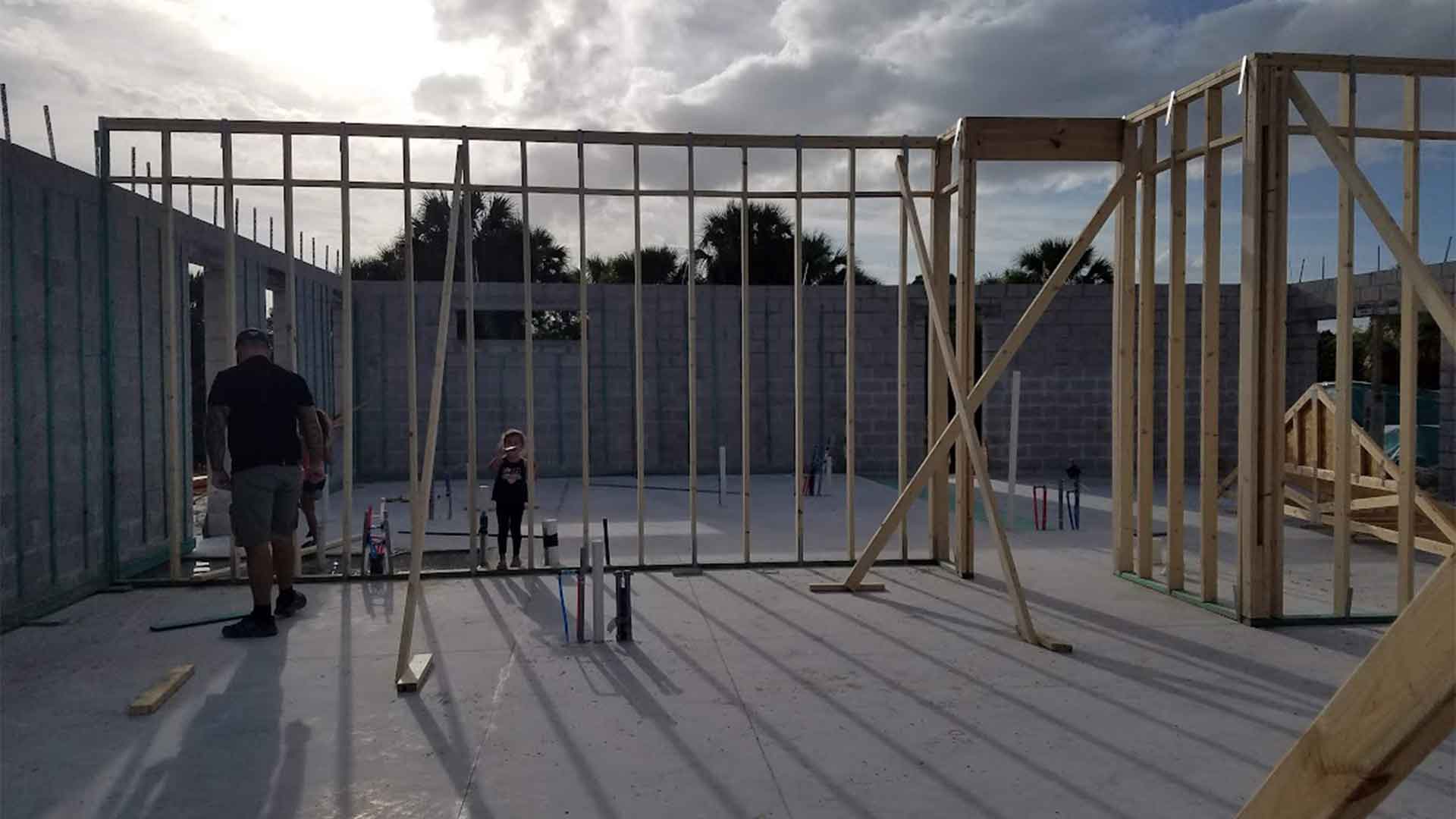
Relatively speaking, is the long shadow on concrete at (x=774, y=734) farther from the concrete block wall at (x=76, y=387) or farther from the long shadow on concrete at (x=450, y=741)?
the concrete block wall at (x=76, y=387)

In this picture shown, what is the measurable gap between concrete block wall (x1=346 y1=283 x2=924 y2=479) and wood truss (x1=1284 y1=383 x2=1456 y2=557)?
244 inches

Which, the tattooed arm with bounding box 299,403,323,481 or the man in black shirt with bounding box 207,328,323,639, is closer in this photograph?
the man in black shirt with bounding box 207,328,323,639

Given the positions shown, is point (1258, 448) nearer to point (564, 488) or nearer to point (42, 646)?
point (42, 646)

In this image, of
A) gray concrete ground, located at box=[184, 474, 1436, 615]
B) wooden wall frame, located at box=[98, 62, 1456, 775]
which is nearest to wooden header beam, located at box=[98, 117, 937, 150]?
wooden wall frame, located at box=[98, 62, 1456, 775]

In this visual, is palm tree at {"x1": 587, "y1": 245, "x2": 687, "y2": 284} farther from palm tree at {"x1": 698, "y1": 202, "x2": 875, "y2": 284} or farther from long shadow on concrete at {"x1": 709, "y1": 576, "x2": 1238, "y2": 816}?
long shadow on concrete at {"x1": 709, "y1": 576, "x2": 1238, "y2": 816}

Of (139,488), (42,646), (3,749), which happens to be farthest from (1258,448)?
(139,488)

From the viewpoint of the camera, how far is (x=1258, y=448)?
5.41 meters

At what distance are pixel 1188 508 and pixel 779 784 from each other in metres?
9.48

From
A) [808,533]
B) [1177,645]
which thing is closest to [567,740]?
[1177,645]

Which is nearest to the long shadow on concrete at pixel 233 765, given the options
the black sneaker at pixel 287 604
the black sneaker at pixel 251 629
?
the black sneaker at pixel 251 629

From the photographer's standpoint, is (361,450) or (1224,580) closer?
(1224,580)

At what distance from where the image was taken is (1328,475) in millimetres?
8953

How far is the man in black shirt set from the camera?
531 centimetres

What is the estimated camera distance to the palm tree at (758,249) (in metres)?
29.8
